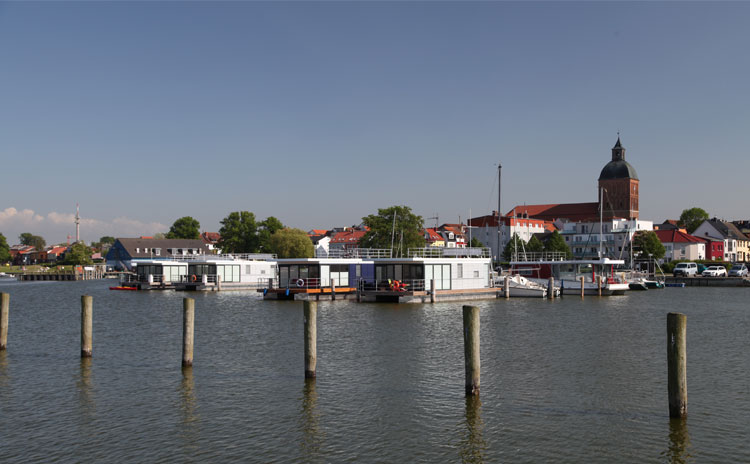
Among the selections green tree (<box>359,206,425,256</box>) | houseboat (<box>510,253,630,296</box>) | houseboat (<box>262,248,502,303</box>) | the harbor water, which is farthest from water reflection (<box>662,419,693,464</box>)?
green tree (<box>359,206,425,256</box>)

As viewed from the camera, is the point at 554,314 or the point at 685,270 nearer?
the point at 554,314

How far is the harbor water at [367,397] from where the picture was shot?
17766mm

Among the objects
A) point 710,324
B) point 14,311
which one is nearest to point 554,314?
point 710,324

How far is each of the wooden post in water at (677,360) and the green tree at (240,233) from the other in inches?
5011

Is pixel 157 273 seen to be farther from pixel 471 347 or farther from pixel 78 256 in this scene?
pixel 78 256

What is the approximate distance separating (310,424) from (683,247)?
167 metres

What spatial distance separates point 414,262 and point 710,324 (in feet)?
79.7

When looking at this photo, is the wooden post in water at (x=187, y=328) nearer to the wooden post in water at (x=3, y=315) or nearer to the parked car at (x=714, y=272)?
the wooden post in water at (x=3, y=315)

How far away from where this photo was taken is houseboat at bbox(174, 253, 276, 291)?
79312 mm

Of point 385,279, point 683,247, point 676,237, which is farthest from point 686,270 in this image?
point 385,279

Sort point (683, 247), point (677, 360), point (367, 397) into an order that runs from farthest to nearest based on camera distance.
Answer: point (683, 247) → point (367, 397) → point (677, 360)

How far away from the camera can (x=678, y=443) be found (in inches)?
714

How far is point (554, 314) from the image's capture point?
51.5 metres

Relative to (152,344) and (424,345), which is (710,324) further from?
(152,344)
